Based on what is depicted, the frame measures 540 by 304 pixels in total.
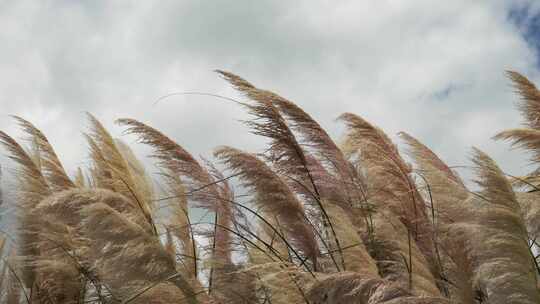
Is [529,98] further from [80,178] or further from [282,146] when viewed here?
[80,178]

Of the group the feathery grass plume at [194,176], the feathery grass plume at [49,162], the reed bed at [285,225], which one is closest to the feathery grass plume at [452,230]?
the reed bed at [285,225]

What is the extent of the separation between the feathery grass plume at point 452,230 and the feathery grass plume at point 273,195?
718 mm

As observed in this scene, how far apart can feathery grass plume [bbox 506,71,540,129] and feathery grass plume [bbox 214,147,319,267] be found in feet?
6.08

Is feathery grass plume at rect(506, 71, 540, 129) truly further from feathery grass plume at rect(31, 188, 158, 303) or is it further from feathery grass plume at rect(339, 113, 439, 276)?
feathery grass plume at rect(31, 188, 158, 303)

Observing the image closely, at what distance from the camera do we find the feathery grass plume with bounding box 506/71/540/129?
185 inches

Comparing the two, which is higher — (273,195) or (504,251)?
(273,195)

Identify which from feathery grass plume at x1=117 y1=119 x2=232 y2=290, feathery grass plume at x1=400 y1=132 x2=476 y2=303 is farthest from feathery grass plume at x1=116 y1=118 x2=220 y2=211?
feathery grass plume at x1=400 y1=132 x2=476 y2=303

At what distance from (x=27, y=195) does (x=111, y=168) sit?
0.59 m

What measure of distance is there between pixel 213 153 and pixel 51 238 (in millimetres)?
1401

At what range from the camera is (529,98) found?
473 cm

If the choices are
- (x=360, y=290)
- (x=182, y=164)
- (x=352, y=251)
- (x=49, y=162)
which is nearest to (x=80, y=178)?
(x=49, y=162)

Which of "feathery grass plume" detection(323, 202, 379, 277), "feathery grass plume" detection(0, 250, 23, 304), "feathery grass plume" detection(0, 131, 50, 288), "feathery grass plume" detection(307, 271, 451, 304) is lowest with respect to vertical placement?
"feathery grass plume" detection(307, 271, 451, 304)

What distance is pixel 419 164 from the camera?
170 inches

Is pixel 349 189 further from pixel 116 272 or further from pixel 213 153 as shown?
pixel 116 272
